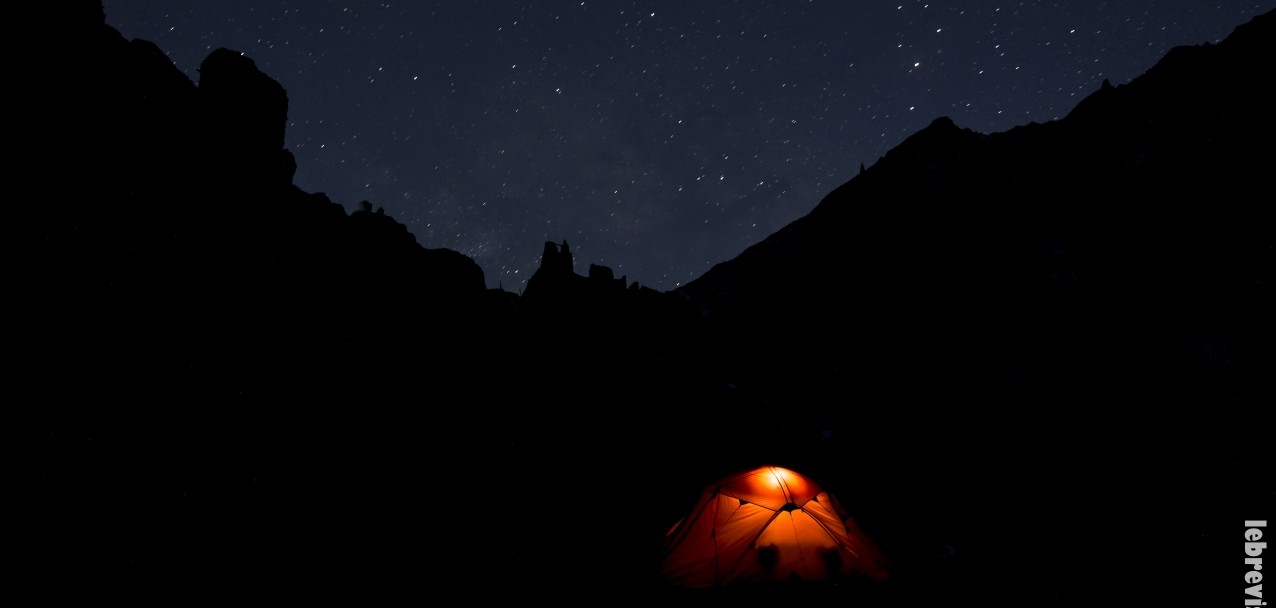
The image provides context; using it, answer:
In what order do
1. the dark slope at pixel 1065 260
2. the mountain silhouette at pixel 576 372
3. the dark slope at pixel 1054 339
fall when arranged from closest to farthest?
the mountain silhouette at pixel 576 372
the dark slope at pixel 1054 339
the dark slope at pixel 1065 260

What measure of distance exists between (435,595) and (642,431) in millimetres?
9365

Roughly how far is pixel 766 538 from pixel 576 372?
412 inches

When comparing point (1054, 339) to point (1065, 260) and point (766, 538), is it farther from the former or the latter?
point (766, 538)

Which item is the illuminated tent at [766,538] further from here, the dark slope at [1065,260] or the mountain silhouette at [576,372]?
the dark slope at [1065,260]

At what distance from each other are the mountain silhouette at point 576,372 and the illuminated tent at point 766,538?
0.66m

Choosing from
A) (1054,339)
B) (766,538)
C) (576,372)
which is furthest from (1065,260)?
(766,538)

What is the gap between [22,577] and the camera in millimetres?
6680

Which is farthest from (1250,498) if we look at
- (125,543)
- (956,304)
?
(125,543)

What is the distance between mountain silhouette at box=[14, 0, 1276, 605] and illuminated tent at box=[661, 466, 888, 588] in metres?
0.66

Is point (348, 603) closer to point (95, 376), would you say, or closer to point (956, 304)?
point (95, 376)

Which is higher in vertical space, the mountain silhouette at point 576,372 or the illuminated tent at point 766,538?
the mountain silhouette at point 576,372

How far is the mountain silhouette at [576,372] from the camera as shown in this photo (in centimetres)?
888

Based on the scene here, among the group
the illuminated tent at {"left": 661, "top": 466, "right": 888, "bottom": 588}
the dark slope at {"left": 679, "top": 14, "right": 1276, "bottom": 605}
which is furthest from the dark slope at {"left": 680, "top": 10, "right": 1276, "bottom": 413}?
the illuminated tent at {"left": 661, "top": 466, "right": 888, "bottom": 588}

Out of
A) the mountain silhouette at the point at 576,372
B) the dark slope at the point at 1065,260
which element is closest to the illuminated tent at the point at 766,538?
the mountain silhouette at the point at 576,372
